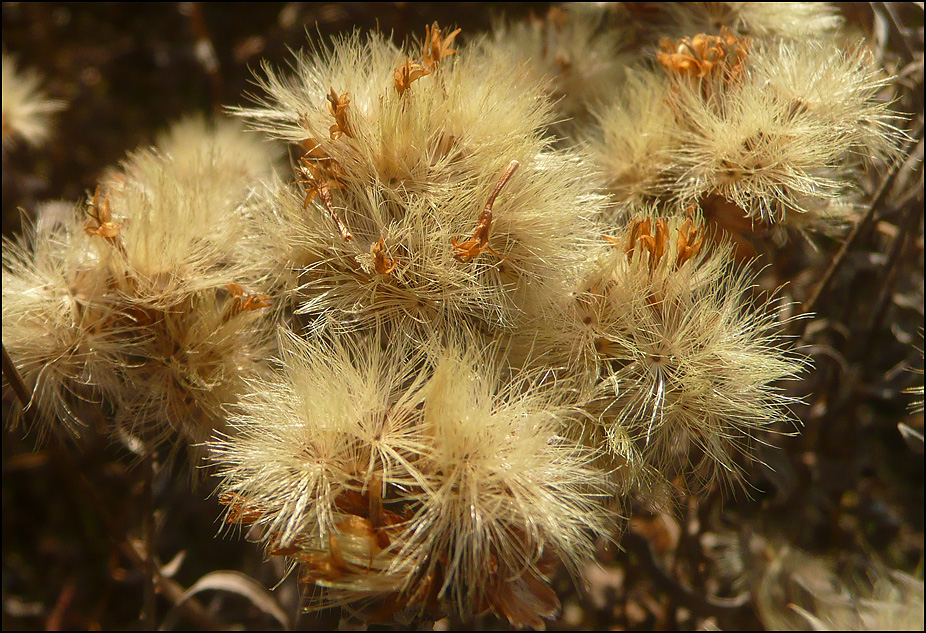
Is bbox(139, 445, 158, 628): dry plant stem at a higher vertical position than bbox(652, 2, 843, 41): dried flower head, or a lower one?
lower

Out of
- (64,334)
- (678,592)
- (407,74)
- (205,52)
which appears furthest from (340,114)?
(205,52)

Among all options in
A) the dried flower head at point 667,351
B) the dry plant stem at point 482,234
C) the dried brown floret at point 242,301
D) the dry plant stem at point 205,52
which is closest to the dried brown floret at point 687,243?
the dried flower head at point 667,351

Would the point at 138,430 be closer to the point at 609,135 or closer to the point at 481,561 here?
the point at 481,561

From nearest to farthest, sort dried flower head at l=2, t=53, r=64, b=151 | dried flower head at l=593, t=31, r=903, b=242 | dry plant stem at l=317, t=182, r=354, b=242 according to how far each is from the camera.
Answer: dry plant stem at l=317, t=182, r=354, b=242, dried flower head at l=593, t=31, r=903, b=242, dried flower head at l=2, t=53, r=64, b=151

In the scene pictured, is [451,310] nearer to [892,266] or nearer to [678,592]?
[678,592]

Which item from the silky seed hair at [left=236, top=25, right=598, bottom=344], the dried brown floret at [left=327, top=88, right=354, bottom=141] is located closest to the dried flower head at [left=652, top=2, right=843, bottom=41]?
the silky seed hair at [left=236, top=25, right=598, bottom=344]

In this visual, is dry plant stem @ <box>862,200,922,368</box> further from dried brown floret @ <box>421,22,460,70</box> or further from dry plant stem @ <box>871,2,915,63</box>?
dried brown floret @ <box>421,22,460,70</box>
